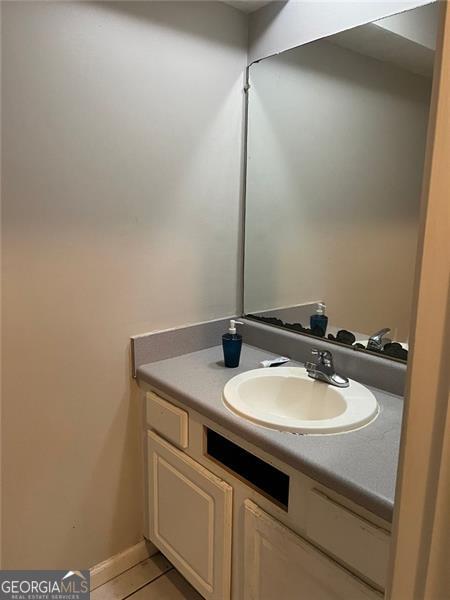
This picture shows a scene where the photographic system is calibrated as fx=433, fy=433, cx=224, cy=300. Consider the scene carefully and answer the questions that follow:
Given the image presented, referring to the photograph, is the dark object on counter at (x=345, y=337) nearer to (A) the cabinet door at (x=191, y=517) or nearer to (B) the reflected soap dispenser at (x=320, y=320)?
(B) the reflected soap dispenser at (x=320, y=320)

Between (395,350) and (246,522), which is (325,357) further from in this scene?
(246,522)

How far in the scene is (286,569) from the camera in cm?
110

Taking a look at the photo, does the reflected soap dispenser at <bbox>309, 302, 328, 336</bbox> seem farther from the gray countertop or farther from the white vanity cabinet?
the white vanity cabinet

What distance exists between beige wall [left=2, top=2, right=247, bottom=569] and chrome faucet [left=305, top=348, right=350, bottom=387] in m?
0.53

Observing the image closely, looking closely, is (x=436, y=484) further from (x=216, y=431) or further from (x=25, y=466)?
(x=25, y=466)

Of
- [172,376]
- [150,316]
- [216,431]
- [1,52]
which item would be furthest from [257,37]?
[216,431]

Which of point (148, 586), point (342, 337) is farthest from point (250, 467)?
point (148, 586)

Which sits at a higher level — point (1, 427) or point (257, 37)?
point (257, 37)

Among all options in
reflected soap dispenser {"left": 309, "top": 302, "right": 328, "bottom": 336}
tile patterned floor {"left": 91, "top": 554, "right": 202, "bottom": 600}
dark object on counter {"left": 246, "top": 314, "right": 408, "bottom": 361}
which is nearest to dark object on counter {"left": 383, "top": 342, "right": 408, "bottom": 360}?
dark object on counter {"left": 246, "top": 314, "right": 408, "bottom": 361}

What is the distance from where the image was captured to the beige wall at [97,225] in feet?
4.16

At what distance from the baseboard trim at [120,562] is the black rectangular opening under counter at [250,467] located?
2.28 feet

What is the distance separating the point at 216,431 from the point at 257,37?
4.79 ft

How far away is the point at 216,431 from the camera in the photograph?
4.19ft

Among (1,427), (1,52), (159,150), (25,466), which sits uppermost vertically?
(1,52)
